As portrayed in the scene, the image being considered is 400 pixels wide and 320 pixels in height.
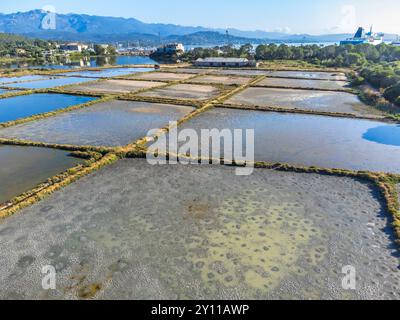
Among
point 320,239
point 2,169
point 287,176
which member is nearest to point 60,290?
point 320,239

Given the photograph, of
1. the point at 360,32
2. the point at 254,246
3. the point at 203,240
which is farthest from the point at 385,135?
the point at 360,32

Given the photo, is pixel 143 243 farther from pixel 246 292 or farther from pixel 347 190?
pixel 347 190

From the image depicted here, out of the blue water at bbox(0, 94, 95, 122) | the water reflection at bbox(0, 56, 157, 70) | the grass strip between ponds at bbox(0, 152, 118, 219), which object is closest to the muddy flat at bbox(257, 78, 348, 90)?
the blue water at bbox(0, 94, 95, 122)

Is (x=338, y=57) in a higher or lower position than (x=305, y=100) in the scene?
higher

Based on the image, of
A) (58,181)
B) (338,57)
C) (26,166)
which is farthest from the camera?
(338,57)

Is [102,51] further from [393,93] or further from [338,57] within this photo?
[393,93]

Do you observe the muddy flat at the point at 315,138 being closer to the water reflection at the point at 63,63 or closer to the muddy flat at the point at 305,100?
the muddy flat at the point at 305,100
